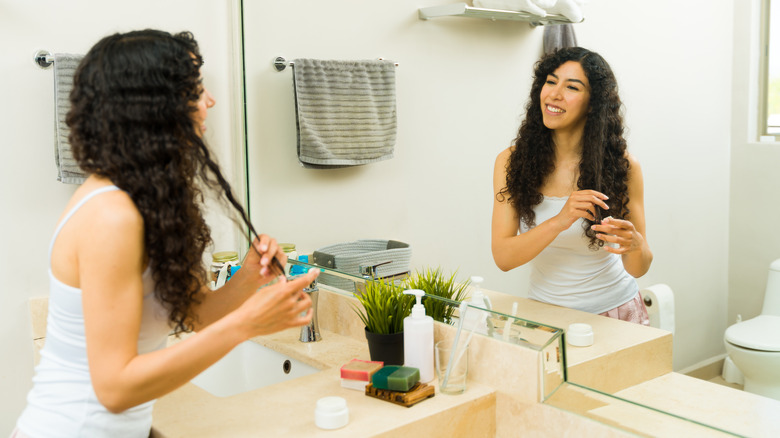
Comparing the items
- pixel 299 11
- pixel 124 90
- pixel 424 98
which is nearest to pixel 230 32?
pixel 299 11

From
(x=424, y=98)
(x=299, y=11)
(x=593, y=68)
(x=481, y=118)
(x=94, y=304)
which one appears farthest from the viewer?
(x=299, y=11)

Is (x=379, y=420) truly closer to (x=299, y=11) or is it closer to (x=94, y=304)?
(x=94, y=304)

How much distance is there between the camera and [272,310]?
41.2 inches

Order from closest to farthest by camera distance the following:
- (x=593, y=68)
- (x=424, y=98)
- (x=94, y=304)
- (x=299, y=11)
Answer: (x=94, y=304), (x=593, y=68), (x=424, y=98), (x=299, y=11)

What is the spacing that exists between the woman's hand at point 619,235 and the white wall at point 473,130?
0.03 m

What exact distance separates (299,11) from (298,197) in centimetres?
55

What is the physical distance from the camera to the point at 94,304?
99 centimetres

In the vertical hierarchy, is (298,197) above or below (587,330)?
above

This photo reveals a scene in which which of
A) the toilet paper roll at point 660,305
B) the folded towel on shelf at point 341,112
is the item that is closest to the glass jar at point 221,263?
the folded towel on shelf at point 341,112

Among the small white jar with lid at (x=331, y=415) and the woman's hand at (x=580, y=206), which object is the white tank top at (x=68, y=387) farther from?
the woman's hand at (x=580, y=206)

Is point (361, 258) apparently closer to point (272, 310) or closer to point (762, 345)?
point (272, 310)

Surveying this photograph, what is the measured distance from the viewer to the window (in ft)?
3.28

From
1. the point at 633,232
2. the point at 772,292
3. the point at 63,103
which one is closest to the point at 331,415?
the point at 633,232

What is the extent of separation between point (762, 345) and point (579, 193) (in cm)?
39
